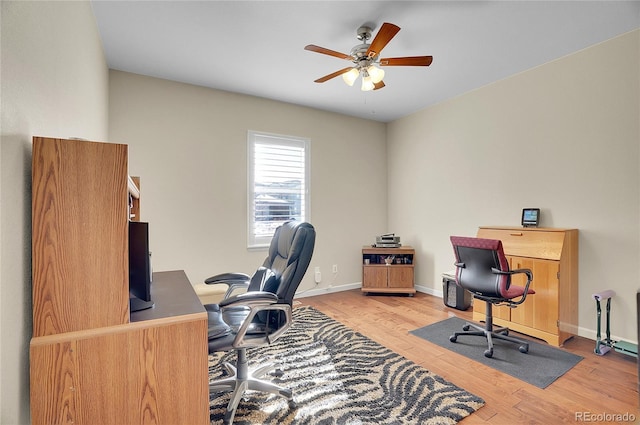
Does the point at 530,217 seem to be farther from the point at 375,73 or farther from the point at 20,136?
the point at 20,136

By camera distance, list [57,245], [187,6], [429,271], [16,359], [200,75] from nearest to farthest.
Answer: [16,359] < [57,245] < [187,6] < [200,75] < [429,271]

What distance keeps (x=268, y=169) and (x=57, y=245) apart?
291 cm

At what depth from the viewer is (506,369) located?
219 centimetres

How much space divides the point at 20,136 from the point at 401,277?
157 inches

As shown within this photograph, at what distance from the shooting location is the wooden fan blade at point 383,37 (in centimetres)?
186

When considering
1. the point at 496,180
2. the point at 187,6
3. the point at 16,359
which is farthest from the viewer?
the point at 496,180

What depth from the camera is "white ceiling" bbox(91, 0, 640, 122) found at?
6.91 ft

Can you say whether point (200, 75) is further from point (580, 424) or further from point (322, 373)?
point (580, 424)

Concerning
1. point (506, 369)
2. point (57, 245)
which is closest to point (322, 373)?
point (506, 369)

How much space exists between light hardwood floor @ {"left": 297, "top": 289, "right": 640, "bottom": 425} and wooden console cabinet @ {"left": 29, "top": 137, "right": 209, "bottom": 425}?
1616 millimetres

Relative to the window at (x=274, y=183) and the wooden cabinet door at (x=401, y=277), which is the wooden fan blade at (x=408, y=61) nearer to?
the window at (x=274, y=183)

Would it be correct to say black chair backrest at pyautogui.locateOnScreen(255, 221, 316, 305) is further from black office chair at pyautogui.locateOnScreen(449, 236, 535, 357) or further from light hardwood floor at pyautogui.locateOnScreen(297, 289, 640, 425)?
black office chair at pyautogui.locateOnScreen(449, 236, 535, 357)
